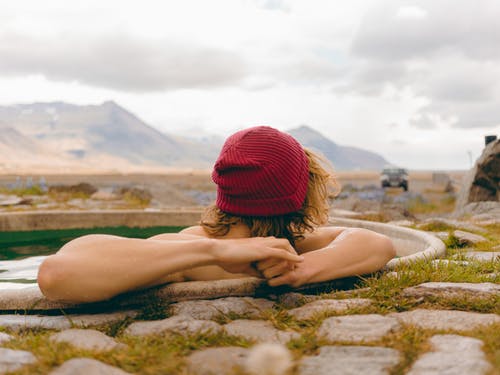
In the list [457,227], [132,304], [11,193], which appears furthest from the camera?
[11,193]

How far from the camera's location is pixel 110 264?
91.0 inches

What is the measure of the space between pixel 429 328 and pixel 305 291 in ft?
2.59

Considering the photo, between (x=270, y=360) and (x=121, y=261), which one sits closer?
(x=270, y=360)

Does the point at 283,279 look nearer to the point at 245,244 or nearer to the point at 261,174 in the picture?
the point at 245,244

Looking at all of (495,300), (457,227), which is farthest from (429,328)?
(457,227)

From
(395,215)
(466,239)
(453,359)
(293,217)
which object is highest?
(293,217)

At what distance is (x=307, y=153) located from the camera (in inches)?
118

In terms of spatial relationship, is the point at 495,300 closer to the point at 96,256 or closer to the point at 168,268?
the point at 168,268

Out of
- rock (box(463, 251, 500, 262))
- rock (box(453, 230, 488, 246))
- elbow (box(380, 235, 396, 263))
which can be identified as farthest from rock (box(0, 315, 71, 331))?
rock (box(453, 230, 488, 246))

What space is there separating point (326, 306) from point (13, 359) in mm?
1315

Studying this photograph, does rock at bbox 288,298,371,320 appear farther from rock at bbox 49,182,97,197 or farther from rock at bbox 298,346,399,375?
rock at bbox 49,182,97,197

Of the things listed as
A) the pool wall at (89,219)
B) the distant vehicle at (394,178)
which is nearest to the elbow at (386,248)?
the pool wall at (89,219)

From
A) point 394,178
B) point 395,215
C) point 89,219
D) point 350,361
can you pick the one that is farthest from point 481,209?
point 394,178

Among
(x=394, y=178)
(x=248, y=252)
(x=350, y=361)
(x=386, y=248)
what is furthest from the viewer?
(x=394, y=178)
